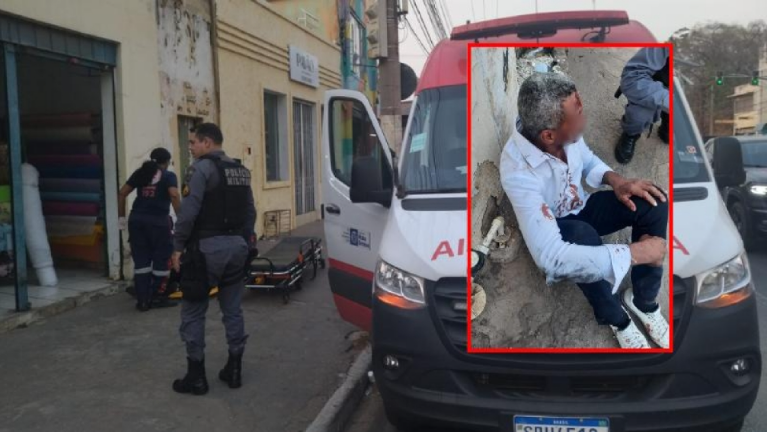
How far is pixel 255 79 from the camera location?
12.1m

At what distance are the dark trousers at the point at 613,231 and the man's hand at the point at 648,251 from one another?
0.02 meters

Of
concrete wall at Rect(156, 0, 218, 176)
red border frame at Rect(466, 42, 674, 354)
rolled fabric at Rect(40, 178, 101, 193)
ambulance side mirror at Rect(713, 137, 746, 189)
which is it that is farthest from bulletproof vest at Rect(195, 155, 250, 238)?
concrete wall at Rect(156, 0, 218, 176)

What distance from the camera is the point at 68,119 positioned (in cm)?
821

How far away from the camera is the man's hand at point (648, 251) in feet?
7.85

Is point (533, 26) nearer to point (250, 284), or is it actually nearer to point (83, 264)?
point (250, 284)

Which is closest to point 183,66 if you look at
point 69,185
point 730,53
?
point 69,185

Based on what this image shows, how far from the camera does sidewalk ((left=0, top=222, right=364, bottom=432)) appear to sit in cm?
428

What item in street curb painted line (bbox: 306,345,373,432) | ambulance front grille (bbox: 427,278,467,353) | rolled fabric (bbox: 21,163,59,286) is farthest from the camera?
rolled fabric (bbox: 21,163,59,286)

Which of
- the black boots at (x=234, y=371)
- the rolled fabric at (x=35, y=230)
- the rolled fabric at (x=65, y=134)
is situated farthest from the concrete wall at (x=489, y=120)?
the rolled fabric at (x=65, y=134)

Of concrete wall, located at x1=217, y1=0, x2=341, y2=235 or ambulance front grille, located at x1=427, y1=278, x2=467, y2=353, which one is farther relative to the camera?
concrete wall, located at x1=217, y1=0, x2=341, y2=235

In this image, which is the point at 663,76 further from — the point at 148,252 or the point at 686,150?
the point at 148,252

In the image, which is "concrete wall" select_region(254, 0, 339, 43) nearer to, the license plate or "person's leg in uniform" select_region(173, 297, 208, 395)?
"person's leg in uniform" select_region(173, 297, 208, 395)

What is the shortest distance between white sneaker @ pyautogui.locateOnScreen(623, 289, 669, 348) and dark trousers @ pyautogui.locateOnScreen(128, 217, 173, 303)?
558 cm

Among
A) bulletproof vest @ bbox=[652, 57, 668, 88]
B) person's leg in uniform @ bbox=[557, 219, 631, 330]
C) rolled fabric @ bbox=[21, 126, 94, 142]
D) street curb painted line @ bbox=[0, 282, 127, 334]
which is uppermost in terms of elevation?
rolled fabric @ bbox=[21, 126, 94, 142]
